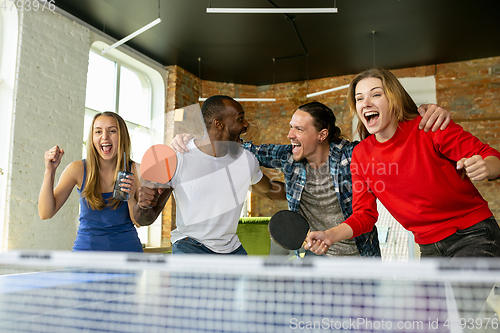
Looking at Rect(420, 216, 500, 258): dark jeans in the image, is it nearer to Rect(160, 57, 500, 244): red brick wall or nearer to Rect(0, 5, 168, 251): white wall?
Rect(0, 5, 168, 251): white wall

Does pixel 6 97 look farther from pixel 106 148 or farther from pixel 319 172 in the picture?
pixel 319 172

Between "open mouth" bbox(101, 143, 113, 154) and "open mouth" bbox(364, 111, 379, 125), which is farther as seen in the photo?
"open mouth" bbox(101, 143, 113, 154)

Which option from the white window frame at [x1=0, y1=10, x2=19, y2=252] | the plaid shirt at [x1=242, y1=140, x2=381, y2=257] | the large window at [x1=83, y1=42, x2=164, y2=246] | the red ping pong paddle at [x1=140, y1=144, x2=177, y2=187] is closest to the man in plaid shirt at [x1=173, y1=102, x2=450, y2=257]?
the plaid shirt at [x1=242, y1=140, x2=381, y2=257]

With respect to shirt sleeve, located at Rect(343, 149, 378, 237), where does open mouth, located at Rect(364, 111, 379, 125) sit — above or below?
above

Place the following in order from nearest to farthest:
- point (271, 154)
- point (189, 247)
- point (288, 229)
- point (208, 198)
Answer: point (288, 229), point (189, 247), point (208, 198), point (271, 154)

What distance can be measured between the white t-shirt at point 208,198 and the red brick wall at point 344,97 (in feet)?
16.7

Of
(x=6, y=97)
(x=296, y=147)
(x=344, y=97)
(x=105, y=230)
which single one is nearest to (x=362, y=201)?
(x=296, y=147)

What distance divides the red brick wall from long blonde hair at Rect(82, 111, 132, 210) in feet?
16.5

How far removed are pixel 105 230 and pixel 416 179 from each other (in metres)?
1.59

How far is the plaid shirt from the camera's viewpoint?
2.11 meters

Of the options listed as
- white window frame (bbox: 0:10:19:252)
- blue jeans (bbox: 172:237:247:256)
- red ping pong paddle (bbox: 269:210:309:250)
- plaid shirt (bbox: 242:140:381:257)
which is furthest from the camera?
white window frame (bbox: 0:10:19:252)

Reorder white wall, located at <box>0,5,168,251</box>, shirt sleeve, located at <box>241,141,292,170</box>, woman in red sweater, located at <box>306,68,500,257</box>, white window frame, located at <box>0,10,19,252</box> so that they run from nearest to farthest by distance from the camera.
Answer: woman in red sweater, located at <box>306,68,500,257</box> < shirt sleeve, located at <box>241,141,292,170</box> < white window frame, located at <box>0,10,19,252</box> < white wall, located at <box>0,5,168,251</box>

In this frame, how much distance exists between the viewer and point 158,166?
206 cm

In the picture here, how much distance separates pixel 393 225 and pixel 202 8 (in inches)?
179
